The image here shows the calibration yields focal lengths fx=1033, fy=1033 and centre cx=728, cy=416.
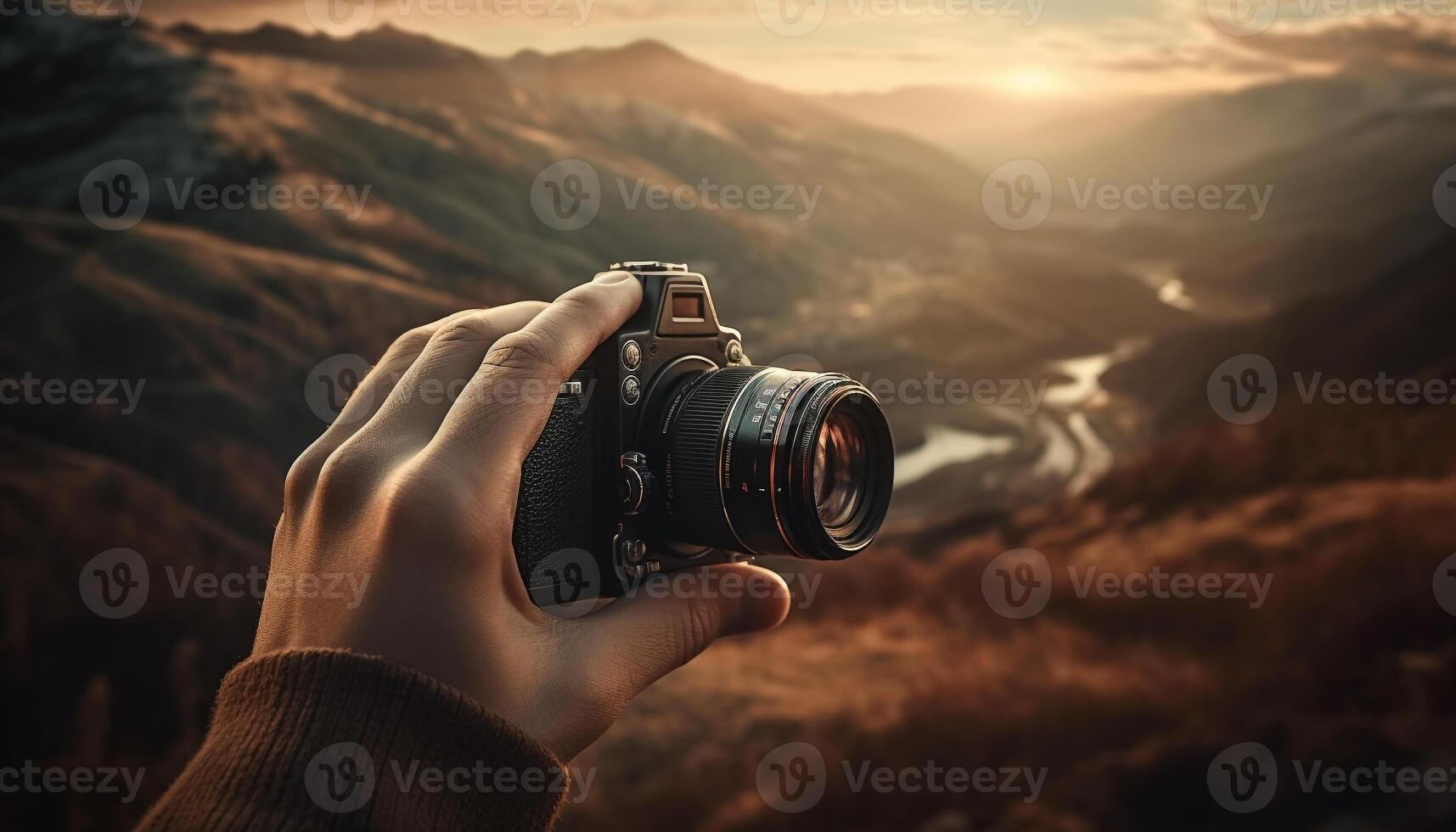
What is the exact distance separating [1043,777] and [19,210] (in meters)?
2.16

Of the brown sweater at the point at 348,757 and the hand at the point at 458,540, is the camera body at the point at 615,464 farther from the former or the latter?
the brown sweater at the point at 348,757

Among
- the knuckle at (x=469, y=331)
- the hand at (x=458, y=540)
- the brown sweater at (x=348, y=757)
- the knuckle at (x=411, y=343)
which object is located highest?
the knuckle at (x=469, y=331)

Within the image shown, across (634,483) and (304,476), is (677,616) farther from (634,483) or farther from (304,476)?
(304,476)

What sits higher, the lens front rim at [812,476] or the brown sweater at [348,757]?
the lens front rim at [812,476]

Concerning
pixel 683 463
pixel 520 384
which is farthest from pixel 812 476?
pixel 520 384

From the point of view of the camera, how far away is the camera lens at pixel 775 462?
42.3 inches

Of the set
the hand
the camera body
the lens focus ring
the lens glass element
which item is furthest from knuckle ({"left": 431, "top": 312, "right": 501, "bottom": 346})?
the lens glass element

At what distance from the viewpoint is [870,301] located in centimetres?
245

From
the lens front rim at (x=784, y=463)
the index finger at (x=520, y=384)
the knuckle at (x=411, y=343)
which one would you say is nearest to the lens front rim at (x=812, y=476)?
the lens front rim at (x=784, y=463)

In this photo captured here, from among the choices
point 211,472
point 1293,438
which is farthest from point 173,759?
point 1293,438

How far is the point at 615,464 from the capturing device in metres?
1.14

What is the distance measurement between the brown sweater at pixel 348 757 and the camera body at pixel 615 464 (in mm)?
272

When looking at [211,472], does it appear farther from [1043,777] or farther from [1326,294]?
[1326,294]

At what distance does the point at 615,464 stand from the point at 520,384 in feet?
0.86
